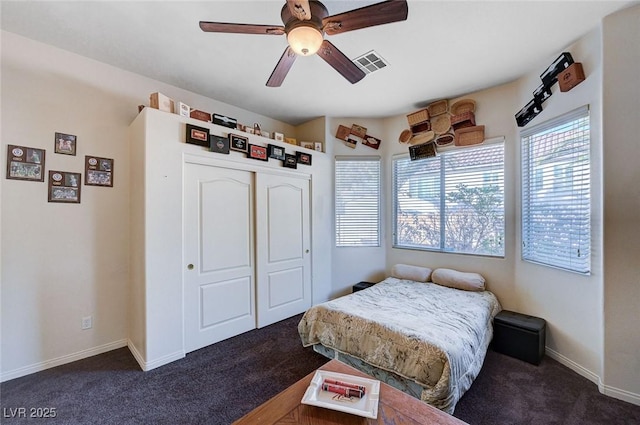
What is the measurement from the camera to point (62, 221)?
239cm

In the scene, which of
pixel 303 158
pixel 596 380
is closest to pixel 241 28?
pixel 303 158

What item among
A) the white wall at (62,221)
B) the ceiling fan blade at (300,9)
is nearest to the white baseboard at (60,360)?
the white wall at (62,221)

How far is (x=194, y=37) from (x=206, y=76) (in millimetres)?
644

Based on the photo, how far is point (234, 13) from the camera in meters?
1.91

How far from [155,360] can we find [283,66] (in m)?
2.73

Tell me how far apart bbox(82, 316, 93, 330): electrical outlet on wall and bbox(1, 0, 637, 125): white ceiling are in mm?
2532

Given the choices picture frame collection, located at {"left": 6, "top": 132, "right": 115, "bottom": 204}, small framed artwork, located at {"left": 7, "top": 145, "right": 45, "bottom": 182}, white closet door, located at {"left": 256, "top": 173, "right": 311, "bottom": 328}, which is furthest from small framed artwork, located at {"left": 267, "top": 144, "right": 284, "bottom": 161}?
small framed artwork, located at {"left": 7, "top": 145, "right": 45, "bottom": 182}

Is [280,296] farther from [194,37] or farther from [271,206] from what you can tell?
[194,37]

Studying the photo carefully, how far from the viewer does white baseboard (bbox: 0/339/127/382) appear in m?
2.14

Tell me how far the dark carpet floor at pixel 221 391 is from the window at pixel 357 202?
6.38 ft

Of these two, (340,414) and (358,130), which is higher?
(358,130)

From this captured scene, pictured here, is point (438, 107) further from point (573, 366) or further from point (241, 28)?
point (573, 366)

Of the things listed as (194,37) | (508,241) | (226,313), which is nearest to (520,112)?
(508,241)

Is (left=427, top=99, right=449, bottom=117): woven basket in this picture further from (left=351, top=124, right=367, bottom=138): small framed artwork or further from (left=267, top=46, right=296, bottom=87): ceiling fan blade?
(left=267, top=46, right=296, bottom=87): ceiling fan blade
